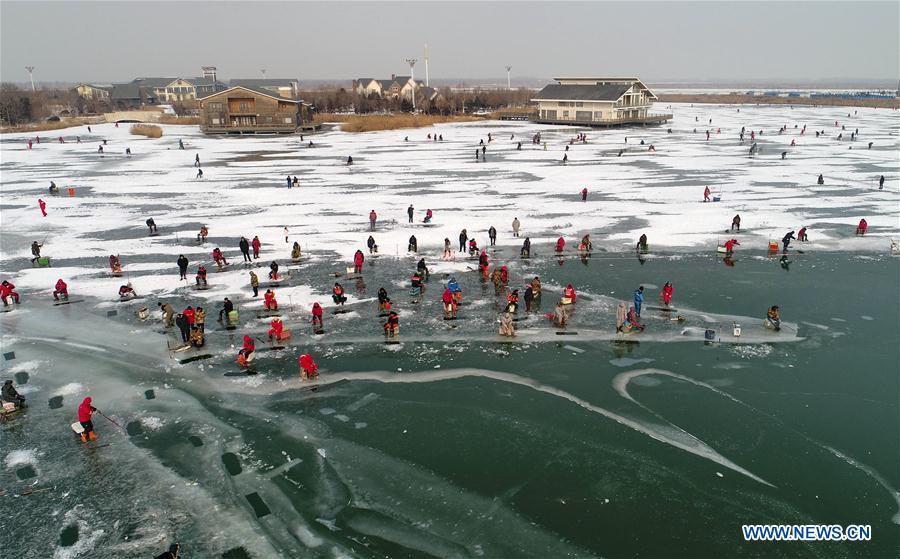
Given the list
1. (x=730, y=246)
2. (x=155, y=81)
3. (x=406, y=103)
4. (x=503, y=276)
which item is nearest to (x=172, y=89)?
(x=155, y=81)

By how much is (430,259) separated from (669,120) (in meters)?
91.8

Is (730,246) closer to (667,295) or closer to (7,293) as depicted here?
(667,295)

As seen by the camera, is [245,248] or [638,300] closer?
[638,300]

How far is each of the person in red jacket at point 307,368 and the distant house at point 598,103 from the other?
8567 cm

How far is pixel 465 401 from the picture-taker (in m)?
15.3

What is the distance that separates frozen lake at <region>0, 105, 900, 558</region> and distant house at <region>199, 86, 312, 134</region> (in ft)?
178

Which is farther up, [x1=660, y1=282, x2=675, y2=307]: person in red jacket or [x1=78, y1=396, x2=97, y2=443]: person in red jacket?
[x1=660, y1=282, x2=675, y2=307]: person in red jacket

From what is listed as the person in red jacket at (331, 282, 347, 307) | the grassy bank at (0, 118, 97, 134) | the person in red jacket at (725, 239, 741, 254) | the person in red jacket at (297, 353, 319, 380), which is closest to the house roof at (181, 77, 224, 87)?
the grassy bank at (0, 118, 97, 134)

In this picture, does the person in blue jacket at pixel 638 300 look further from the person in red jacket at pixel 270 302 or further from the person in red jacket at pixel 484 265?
the person in red jacket at pixel 270 302

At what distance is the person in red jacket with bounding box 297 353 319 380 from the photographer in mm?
16236

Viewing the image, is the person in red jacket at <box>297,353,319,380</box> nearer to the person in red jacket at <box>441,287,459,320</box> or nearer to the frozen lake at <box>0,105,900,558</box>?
the frozen lake at <box>0,105,900,558</box>

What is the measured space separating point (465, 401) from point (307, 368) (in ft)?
15.6

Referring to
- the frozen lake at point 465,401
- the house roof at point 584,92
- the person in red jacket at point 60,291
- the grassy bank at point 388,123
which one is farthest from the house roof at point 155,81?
the person in red jacket at point 60,291

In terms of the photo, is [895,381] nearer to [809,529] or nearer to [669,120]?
[809,529]
